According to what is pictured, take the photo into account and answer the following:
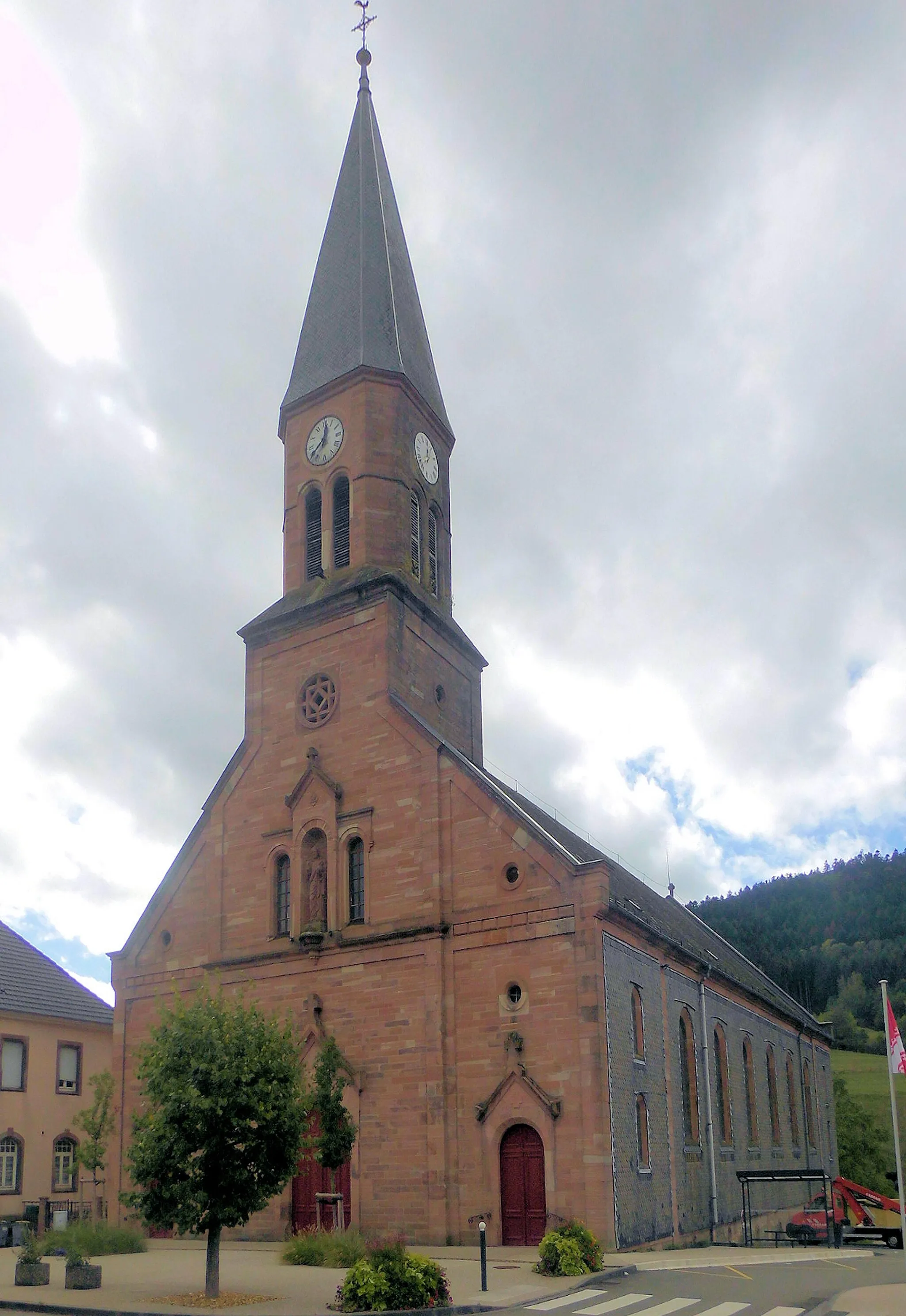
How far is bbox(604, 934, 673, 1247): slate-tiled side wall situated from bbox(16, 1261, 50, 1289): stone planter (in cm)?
1213

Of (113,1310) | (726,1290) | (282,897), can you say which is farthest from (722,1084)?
(113,1310)

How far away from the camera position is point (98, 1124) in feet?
115

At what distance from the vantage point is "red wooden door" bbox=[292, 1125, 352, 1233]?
29.1 meters

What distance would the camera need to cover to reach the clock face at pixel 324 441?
38.2m

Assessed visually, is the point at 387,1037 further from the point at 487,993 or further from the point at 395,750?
the point at 395,750

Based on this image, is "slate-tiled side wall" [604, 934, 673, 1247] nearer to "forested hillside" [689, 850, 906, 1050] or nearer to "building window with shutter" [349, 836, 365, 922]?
"building window with shutter" [349, 836, 365, 922]

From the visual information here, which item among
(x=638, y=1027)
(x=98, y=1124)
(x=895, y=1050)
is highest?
(x=638, y=1027)

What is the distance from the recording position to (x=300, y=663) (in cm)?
3566

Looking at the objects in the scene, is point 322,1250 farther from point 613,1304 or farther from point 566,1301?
point 613,1304

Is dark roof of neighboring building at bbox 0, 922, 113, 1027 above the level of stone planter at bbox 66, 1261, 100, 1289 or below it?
above

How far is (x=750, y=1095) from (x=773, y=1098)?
469 cm

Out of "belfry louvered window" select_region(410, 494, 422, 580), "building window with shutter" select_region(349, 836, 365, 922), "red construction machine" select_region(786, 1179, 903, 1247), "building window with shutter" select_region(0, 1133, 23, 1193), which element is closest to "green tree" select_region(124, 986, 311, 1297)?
"building window with shutter" select_region(349, 836, 365, 922)

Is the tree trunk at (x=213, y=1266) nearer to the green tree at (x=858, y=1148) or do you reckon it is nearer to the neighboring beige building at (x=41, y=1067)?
the neighboring beige building at (x=41, y=1067)

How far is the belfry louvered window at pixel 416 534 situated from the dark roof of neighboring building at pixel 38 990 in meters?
21.6
